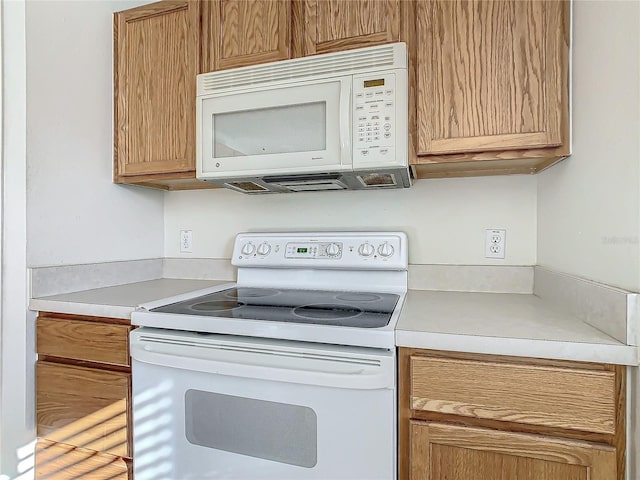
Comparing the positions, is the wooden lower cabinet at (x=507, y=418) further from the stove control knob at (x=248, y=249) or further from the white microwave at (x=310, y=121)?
the stove control knob at (x=248, y=249)

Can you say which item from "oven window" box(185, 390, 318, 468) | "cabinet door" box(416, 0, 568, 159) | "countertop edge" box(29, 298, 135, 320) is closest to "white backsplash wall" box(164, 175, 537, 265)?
"cabinet door" box(416, 0, 568, 159)

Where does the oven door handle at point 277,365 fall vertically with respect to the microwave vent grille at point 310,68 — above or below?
below

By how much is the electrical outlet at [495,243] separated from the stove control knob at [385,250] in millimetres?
376

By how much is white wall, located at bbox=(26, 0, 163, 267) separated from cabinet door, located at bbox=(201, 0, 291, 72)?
49 cm

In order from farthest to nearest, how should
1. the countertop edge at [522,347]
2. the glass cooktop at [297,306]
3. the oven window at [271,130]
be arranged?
the oven window at [271,130]
the glass cooktop at [297,306]
the countertop edge at [522,347]

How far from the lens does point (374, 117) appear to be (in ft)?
3.82

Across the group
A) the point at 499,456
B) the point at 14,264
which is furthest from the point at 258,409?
the point at 14,264

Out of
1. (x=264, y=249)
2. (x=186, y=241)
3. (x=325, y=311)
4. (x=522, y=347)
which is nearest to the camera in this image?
(x=522, y=347)

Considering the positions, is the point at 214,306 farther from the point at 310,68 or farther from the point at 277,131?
the point at 310,68

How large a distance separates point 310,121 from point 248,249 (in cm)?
65

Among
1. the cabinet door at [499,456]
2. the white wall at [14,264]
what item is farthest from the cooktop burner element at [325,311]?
the white wall at [14,264]

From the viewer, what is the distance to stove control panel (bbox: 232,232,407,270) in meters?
1.44

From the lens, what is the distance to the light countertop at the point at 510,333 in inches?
29.9

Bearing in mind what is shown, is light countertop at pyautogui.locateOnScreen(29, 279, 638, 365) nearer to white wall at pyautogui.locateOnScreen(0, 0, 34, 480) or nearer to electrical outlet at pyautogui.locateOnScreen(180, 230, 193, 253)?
white wall at pyautogui.locateOnScreen(0, 0, 34, 480)
